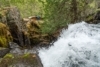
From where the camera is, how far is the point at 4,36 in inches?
527

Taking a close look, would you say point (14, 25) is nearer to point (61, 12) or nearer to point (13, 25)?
point (13, 25)

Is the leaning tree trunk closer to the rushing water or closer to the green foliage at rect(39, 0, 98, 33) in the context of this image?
the green foliage at rect(39, 0, 98, 33)

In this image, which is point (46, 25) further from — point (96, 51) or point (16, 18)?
point (96, 51)

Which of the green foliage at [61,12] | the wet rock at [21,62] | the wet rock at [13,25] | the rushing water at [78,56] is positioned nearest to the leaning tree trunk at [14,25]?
the wet rock at [13,25]

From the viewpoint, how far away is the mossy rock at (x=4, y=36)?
12.9 m

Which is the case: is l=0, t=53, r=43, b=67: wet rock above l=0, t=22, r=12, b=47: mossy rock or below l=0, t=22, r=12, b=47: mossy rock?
above

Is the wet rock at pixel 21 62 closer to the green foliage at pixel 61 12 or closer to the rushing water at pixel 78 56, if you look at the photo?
the rushing water at pixel 78 56

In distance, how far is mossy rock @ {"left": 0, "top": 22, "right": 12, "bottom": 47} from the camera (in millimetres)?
12908

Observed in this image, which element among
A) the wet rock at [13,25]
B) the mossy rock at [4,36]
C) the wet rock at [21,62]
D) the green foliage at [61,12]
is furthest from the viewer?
the green foliage at [61,12]

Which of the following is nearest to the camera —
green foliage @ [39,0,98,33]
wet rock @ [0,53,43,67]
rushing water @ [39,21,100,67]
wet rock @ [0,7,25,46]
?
wet rock @ [0,53,43,67]

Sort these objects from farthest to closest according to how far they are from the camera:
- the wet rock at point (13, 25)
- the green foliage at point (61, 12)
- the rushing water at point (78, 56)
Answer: the green foliage at point (61, 12) < the wet rock at point (13, 25) < the rushing water at point (78, 56)

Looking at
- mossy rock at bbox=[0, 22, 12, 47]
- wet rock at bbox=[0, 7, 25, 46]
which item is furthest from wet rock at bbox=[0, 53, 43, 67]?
wet rock at bbox=[0, 7, 25, 46]

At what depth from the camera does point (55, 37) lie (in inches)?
589

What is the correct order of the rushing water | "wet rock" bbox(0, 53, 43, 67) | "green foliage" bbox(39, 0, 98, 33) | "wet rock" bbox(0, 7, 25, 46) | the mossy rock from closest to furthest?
"wet rock" bbox(0, 53, 43, 67) → the rushing water → the mossy rock → "wet rock" bbox(0, 7, 25, 46) → "green foliage" bbox(39, 0, 98, 33)
